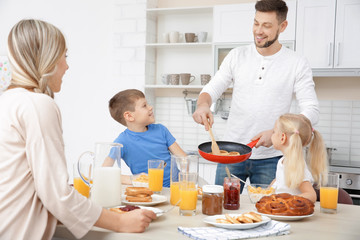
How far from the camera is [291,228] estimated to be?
1390 mm

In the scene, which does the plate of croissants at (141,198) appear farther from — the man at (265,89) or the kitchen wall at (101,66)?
the kitchen wall at (101,66)

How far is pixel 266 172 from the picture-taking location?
237 centimetres

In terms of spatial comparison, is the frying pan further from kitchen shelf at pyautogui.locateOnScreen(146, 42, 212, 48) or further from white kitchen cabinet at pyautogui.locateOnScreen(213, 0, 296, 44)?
kitchen shelf at pyautogui.locateOnScreen(146, 42, 212, 48)

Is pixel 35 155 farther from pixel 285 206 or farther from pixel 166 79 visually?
pixel 166 79

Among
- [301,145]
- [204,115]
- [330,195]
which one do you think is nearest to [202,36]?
[204,115]

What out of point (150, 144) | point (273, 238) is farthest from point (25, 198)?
point (150, 144)

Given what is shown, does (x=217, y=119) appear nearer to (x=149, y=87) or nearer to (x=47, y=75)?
(x=149, y=87)

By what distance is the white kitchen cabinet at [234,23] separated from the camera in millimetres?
3709

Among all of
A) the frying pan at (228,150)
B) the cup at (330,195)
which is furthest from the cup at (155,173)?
the cup at (330,195)

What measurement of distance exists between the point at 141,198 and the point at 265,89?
109 centimetres

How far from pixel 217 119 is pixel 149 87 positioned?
0.72 metres

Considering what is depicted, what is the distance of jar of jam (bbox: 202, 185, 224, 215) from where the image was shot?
1.53m

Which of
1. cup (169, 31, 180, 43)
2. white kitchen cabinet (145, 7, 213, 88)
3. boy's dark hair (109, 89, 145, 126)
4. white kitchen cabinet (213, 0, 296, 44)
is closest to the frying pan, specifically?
A: boy's dark hair (109, 89, 145, 126)

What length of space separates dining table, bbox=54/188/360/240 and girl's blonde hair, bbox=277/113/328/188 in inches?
12.4
